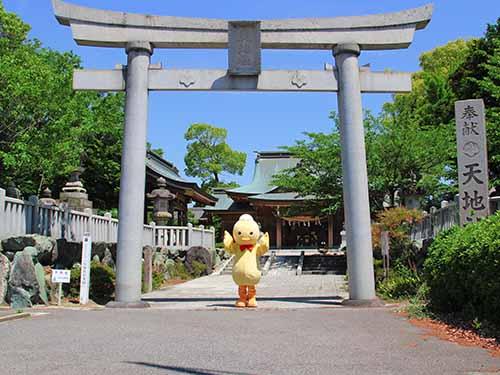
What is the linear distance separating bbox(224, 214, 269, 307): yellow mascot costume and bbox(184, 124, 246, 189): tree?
4058 centimetres

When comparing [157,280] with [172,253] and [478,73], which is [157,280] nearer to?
[172,253]

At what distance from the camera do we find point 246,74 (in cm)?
1210

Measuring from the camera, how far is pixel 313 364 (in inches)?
215

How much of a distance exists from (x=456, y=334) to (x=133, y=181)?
23.5 ft

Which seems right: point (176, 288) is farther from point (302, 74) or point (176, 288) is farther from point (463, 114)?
point (463, 114)

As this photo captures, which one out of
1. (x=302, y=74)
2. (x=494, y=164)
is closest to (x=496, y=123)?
(x=494, y=164)

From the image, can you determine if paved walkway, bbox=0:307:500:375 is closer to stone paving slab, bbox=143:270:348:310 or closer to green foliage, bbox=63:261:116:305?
stone paving slab, bbox=143:270:348:310

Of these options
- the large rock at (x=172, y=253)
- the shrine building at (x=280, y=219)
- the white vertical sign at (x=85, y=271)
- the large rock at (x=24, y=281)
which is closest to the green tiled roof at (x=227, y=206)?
the shrine building at (x=280, y=219)

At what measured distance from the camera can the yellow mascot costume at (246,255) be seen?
11609mm

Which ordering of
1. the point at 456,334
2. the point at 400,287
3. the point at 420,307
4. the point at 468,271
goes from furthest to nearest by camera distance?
1. the point at 400,287
2. the point at 420,307
3. the point at 468,271
4. the point at 456,334

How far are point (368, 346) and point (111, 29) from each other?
9.00 metres

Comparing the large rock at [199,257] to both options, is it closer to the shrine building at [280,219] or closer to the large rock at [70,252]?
the shrine building at [280,219]

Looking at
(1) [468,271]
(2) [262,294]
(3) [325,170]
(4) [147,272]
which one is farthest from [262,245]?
(3) [325,170]

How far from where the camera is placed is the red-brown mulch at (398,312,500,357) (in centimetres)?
647
